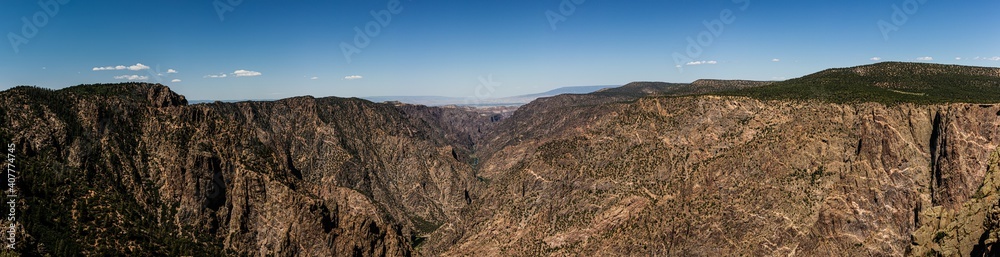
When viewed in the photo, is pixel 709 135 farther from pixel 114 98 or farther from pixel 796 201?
pixel 114 98

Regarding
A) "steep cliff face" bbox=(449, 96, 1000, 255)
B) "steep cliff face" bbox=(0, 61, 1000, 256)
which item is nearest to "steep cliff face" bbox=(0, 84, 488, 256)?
"steep cliff face" bbox=(0, 61, 1000, 256)

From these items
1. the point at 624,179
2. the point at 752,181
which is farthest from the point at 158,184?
the point at 752,181

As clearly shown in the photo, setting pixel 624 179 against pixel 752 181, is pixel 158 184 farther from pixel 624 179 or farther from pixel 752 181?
pixel 752 181

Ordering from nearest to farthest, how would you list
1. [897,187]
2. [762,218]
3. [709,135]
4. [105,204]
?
[105,204] < [897,187] < [762,218] < [709,135]


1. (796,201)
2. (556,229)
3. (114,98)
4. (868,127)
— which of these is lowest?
(556,229)

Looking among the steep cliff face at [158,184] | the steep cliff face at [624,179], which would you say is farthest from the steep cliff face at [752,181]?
the steep cliff face at [158,184]

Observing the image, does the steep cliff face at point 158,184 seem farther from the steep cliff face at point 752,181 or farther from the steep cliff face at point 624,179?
the steep cliff face at point 752,181

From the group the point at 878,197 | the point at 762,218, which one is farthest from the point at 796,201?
the point at 878,197

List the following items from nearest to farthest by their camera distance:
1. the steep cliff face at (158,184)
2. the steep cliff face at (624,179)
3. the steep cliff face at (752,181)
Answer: the steep cliff face at (158,184) < the steep cliff face at (624,179) < the steep cliff face at (752,181)

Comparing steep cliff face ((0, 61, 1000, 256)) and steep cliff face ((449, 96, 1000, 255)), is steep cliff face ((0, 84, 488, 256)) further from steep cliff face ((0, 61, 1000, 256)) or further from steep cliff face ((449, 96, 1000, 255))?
steep cliff face ((449, 96, 1000, 255))
